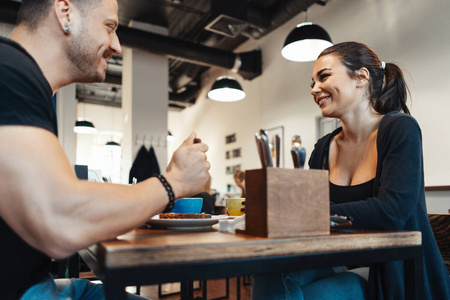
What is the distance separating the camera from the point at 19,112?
64cm

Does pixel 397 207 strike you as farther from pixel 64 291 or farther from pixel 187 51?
pixel 187 51

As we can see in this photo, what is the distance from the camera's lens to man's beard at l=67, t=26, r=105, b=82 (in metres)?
0.93

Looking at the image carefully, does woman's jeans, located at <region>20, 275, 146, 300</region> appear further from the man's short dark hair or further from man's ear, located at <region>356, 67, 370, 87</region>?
man's ear, located at <region>356, 67, 370, 87</region>

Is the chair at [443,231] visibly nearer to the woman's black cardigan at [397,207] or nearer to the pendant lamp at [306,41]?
the woman's black cardigan at [397,207]

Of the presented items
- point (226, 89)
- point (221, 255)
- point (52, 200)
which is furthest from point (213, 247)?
point (226, 89)

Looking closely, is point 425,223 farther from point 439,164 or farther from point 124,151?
point 124,151

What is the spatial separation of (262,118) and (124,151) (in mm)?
2712

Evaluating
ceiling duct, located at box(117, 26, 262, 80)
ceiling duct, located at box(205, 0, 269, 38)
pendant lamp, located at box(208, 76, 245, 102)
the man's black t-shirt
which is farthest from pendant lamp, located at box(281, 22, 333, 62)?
the man's black t-shirt

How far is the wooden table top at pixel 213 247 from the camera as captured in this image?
0.56 m

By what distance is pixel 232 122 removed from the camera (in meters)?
7.92

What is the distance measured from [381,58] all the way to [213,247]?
4.57 meters

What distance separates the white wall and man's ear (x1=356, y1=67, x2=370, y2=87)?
2749mm

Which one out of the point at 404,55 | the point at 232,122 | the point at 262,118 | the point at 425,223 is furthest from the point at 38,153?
the point at 232,122

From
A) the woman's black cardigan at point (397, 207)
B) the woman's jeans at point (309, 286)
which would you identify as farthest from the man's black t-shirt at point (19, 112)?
the woman's black cardigan at point (397, 207)
